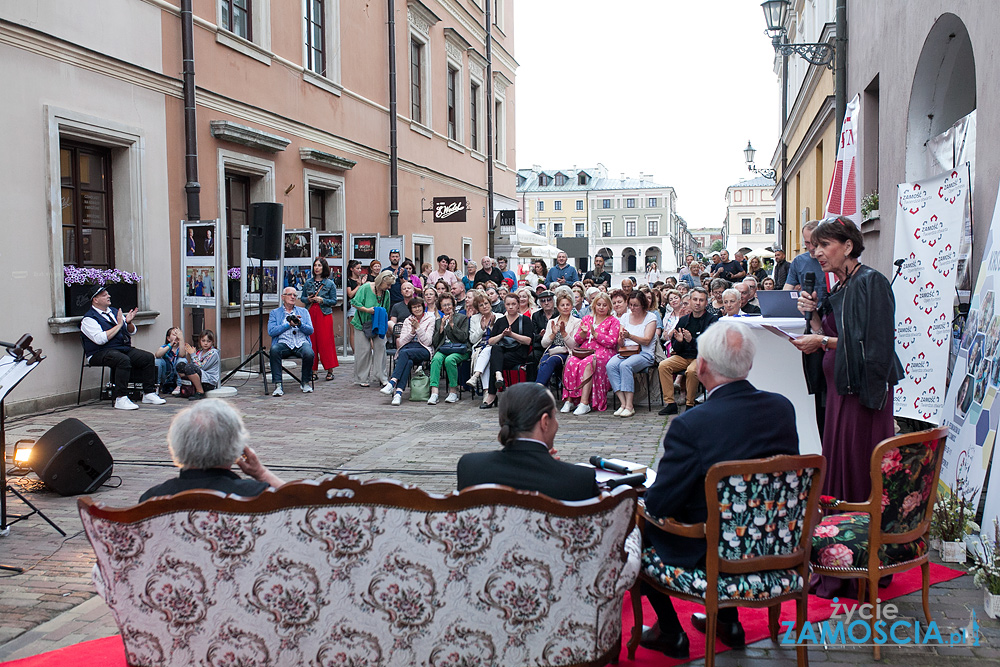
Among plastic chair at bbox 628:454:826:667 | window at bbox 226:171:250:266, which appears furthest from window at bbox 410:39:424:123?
plastic chair at bbox 628:454:826:667

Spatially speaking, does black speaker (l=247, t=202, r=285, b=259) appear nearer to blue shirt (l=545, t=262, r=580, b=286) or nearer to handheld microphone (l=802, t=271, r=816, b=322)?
blue shirt (l=545, t=262, r=580, b=286)

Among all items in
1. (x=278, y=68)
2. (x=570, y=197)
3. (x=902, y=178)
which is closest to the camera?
(x=902, y=178)

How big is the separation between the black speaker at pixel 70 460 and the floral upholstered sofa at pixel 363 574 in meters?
3.72

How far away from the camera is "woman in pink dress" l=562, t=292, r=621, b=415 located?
10109 millimetres

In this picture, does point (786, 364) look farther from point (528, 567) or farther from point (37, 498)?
point (37, 498)

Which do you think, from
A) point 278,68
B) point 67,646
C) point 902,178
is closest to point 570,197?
point 278,68

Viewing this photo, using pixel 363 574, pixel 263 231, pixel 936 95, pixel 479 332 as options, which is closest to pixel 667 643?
pixel 363 574

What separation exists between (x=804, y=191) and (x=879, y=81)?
10.5 meters

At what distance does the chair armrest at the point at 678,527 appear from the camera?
10.8ft

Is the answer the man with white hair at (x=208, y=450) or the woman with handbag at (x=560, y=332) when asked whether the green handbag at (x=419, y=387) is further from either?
the man with white hair at (x=208, y=450)

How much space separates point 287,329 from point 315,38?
748 cm

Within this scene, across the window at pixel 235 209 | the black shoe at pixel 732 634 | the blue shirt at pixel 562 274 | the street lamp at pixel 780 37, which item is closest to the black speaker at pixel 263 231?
the window at pixel 235 209

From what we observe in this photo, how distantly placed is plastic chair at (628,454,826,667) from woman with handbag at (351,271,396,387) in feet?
30.6

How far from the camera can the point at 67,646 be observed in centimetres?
392
